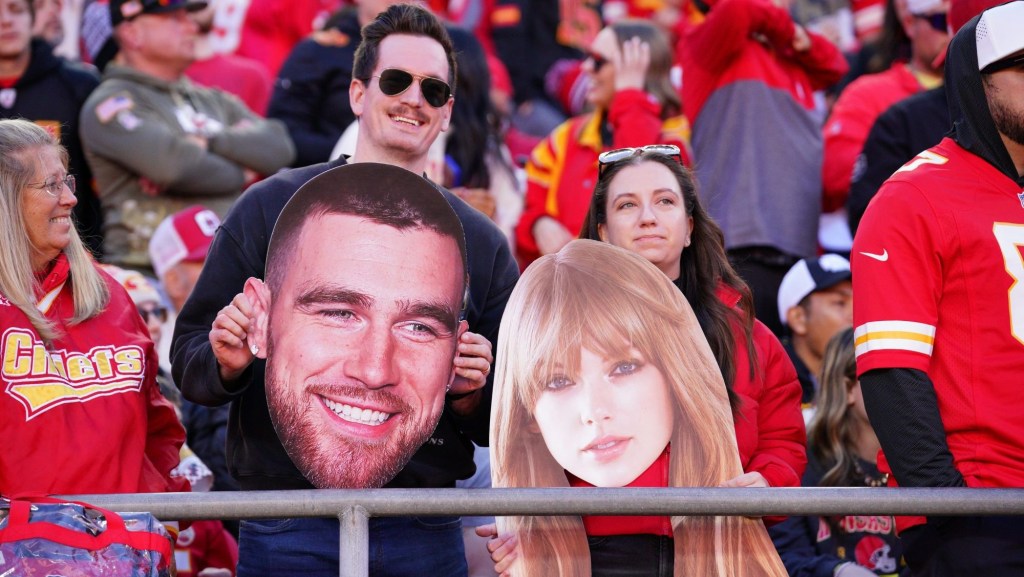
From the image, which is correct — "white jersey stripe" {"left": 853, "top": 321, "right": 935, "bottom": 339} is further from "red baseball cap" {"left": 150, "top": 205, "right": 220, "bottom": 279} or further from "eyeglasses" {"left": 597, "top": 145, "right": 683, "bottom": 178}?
"red baseball cap" {"left": 150, "top": 205, "right": 220, "bottom": 279}

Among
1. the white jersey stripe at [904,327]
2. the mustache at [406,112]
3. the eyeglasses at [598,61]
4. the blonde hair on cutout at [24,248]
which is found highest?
the mustache at [406,112]

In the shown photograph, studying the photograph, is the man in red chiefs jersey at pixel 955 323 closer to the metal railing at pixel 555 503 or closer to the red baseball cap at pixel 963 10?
the metal railing at pixel 555 503

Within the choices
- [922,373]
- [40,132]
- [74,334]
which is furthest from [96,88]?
[922,373]

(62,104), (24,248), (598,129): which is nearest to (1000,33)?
(24,248)

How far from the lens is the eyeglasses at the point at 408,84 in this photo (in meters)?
3.73

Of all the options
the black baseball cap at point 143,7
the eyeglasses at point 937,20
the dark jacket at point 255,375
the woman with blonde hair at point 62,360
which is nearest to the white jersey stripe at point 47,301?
the woman with blonde hair at point 62,360

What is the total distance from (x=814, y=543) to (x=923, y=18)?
2.58 metres

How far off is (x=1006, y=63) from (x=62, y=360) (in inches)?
101

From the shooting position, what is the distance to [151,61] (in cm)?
614

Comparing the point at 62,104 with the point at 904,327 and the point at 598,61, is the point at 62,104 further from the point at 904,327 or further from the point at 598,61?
the point at 904,327

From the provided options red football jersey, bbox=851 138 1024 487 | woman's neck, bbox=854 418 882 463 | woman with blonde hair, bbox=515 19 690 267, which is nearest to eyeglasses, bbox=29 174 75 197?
red football jersey, bbox=851 138 1024 487

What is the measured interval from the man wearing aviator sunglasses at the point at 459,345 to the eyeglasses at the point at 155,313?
1.76 meters

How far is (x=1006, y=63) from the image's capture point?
3635 millimetres

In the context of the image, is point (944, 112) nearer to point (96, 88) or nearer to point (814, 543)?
point (814, 543)
